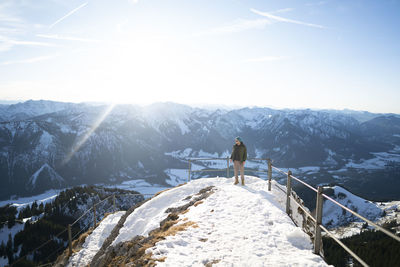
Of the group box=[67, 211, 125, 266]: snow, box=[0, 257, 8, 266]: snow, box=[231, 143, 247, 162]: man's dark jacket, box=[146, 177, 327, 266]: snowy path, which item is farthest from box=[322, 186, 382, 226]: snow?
box=[146, 177, 327, 266]: snowy path

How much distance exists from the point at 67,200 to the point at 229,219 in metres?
111

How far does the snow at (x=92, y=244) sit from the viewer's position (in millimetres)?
14301

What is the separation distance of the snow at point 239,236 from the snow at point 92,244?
3.38m

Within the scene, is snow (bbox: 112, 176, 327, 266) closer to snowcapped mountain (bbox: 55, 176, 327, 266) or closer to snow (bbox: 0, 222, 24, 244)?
snowcapped mountain (bbox: 55, 176, 327, 266)

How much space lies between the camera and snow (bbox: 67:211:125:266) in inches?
563

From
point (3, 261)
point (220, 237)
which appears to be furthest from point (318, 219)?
point (3, 261)

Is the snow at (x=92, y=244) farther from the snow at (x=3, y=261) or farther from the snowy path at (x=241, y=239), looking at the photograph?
the snow at (x=3, y=261)

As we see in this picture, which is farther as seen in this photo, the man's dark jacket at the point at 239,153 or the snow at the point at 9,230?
the snow at the point at 9,230

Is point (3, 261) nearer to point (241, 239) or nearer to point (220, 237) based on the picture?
point (220, 237)

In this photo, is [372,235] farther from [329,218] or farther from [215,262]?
[215,262]

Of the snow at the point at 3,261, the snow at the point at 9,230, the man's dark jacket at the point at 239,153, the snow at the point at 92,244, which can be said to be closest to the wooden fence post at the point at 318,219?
the man's dark jacket at the point at 239,153

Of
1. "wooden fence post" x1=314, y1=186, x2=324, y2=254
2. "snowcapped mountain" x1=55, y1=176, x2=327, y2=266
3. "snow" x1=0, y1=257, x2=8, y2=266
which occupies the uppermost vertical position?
"wooden fence post" x1=314, y1=186, x2=324, y2=254

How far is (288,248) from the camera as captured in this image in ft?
23.9

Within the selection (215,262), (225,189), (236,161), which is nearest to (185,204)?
(225,189)
